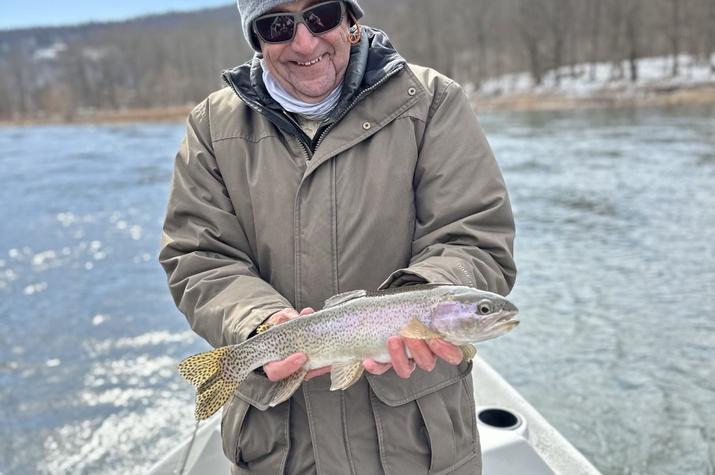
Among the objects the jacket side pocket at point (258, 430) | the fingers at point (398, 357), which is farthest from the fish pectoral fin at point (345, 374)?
the jacket side pocket at point (258, 430)

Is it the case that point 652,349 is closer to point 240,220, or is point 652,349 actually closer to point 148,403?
point 148,403

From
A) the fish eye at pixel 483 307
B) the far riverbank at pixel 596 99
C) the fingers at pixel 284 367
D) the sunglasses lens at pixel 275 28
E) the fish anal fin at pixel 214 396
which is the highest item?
the sunglasses lens at pixel 275 28

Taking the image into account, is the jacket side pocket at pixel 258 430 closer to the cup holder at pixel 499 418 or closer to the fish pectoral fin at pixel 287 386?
the fish pectoral fin at pixel 287 386

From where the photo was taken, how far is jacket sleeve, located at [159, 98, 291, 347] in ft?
7.77

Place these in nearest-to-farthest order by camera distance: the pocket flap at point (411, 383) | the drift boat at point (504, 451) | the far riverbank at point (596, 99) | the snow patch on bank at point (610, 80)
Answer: the pocket flap at point (411, 383), the drift boat at point (504, 451), the far riverbank at point (596, 99), the snow patch on bank at point (610, 80)

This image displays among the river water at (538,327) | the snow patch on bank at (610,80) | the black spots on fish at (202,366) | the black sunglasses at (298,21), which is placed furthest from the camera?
the snow patch on bank at (610,80)

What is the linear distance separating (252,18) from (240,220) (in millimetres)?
798

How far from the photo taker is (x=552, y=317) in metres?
8.55

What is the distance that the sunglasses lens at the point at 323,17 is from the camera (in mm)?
2484

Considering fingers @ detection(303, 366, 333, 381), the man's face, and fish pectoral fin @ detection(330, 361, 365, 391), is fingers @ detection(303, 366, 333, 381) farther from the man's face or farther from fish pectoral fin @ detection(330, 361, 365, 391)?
the man's face

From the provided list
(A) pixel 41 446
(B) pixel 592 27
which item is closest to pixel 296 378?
(A) pixel 41 446

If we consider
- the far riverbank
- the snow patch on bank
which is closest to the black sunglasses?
the far riverbank

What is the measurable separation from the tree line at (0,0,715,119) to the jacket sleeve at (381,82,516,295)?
40.7 meters

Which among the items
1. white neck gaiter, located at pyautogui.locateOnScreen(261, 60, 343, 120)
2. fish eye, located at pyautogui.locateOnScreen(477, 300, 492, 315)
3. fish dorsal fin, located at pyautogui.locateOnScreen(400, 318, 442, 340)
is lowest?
fish dorsal fin, located at pyautogui.locateOnScreen(400, 318, 442, 340)
